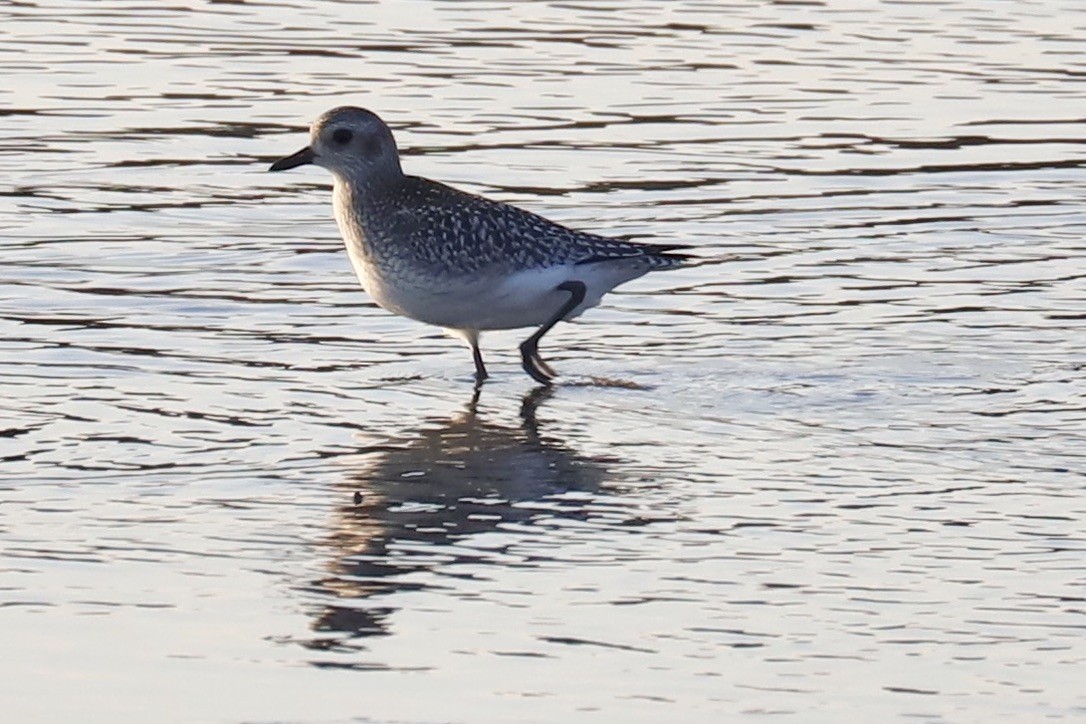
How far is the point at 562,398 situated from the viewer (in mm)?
10250

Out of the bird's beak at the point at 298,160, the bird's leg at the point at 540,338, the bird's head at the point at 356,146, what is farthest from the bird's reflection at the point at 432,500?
the bird's beak at the point at 298,160

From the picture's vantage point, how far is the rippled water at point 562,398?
6.82 m

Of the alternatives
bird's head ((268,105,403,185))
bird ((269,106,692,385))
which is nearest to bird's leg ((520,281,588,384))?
bird ((269,106,692,385))

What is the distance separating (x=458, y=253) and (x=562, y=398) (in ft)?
2.53

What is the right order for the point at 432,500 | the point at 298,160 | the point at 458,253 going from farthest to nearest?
the point at 298,160
the point at 458,253
the point at 432,500

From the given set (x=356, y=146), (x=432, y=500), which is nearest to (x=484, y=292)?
(x=356, y=146)

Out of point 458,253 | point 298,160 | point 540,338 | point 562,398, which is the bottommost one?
point 562,398

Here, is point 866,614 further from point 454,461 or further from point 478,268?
point 478,268

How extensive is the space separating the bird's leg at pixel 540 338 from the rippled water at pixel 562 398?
0.28 ft

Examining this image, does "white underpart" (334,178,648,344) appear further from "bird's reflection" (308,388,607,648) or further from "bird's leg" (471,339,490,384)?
"bird's reflection" (308,388,607,648)

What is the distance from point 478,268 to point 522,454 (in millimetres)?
1361

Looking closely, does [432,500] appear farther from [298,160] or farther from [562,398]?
[298,160]

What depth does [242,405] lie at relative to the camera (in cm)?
980

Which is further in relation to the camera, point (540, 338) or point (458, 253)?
point (540, 338)
